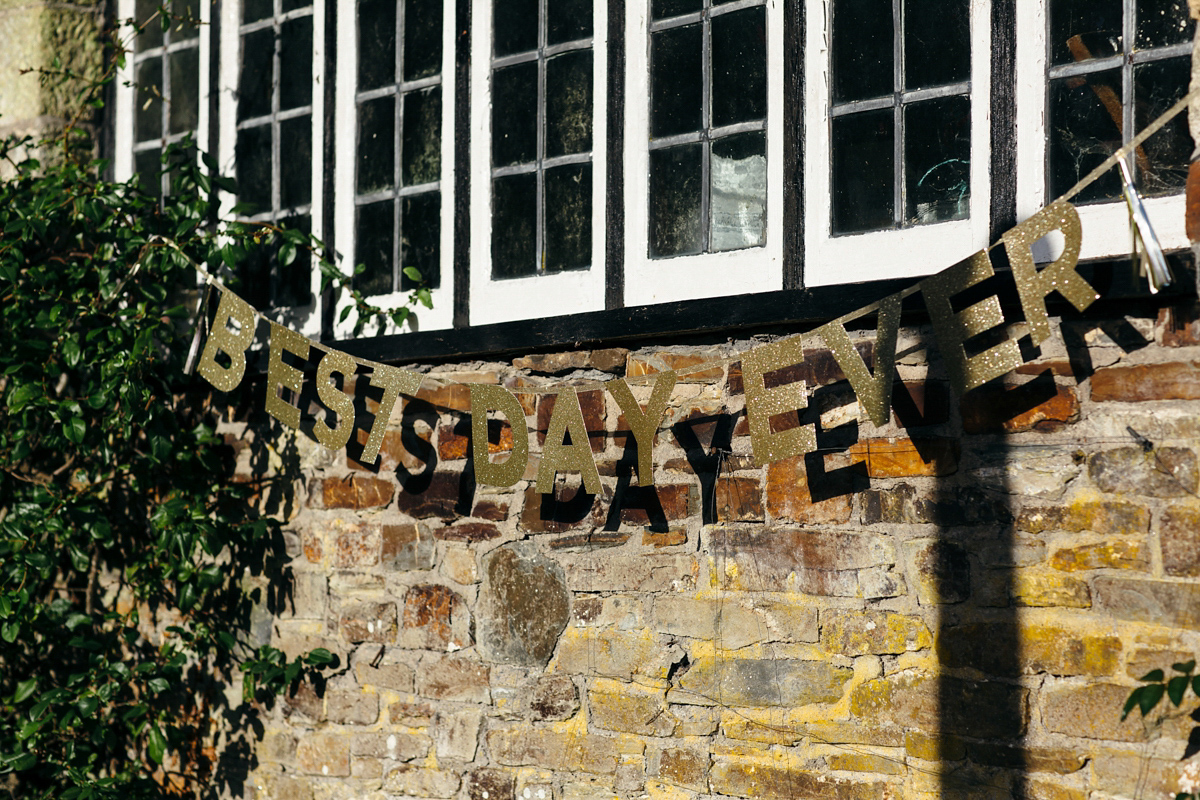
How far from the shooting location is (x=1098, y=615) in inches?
94.3

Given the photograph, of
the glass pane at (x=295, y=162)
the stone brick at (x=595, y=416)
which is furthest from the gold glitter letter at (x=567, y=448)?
the glass pane at (x=295, y=162)

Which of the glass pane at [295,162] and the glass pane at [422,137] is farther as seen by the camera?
the glass pane at [295,162]

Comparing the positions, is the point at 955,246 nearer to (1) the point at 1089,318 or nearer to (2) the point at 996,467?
(1) the point at 1089,318

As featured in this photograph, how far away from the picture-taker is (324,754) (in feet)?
11.5

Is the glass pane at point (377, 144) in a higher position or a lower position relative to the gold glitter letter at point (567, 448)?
higher

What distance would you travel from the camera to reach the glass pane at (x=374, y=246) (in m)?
3.66

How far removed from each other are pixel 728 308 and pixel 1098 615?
120 centimetres

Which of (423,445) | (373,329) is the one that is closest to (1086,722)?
(423,445)

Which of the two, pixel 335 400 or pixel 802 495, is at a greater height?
pixel 335 400

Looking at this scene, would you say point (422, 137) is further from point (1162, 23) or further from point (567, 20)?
point (1162, 23)

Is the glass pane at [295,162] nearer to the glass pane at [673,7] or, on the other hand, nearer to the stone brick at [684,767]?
the glass pane at [673,7]

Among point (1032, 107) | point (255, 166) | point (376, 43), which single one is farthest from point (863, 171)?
point (255, 166)

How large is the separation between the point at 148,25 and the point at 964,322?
3.56 metres

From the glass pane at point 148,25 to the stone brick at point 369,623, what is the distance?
2.48m
